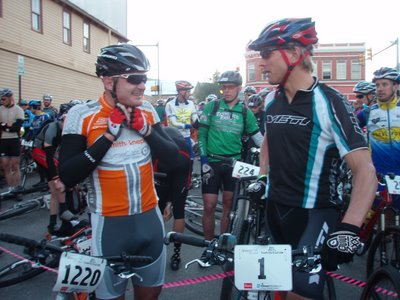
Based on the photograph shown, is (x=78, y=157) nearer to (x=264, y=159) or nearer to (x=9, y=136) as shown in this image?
(x=264, y=159)

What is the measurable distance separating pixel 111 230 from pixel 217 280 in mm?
2478

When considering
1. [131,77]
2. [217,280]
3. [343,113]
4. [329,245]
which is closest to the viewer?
[329,245]

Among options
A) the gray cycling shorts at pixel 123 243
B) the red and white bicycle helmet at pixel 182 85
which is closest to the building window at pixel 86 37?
the red and white bicycle helmet at pixel 182 85

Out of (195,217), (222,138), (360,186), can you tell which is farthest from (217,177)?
(360,186)

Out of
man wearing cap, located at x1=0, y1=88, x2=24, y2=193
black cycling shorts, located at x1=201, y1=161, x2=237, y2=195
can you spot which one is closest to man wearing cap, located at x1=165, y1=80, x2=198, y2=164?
man wearing cap, located at x1=0, y1=88, x2=24, y2=193

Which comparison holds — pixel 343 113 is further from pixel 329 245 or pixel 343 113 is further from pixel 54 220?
pixel 54 220

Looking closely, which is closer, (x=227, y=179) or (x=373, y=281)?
(x=373, y=281)

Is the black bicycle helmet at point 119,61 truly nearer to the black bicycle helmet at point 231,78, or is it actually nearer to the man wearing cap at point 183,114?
the black bicycle helmet at point 231,78

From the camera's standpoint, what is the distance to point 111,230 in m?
2.46

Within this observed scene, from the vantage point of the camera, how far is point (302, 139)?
2.31m

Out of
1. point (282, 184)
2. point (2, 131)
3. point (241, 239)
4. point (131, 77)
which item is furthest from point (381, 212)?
point (2, 131)

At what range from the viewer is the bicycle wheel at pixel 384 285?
265 cm

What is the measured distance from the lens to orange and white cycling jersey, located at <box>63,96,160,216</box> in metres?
2.42

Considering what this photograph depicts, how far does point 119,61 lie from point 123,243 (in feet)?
3.61
